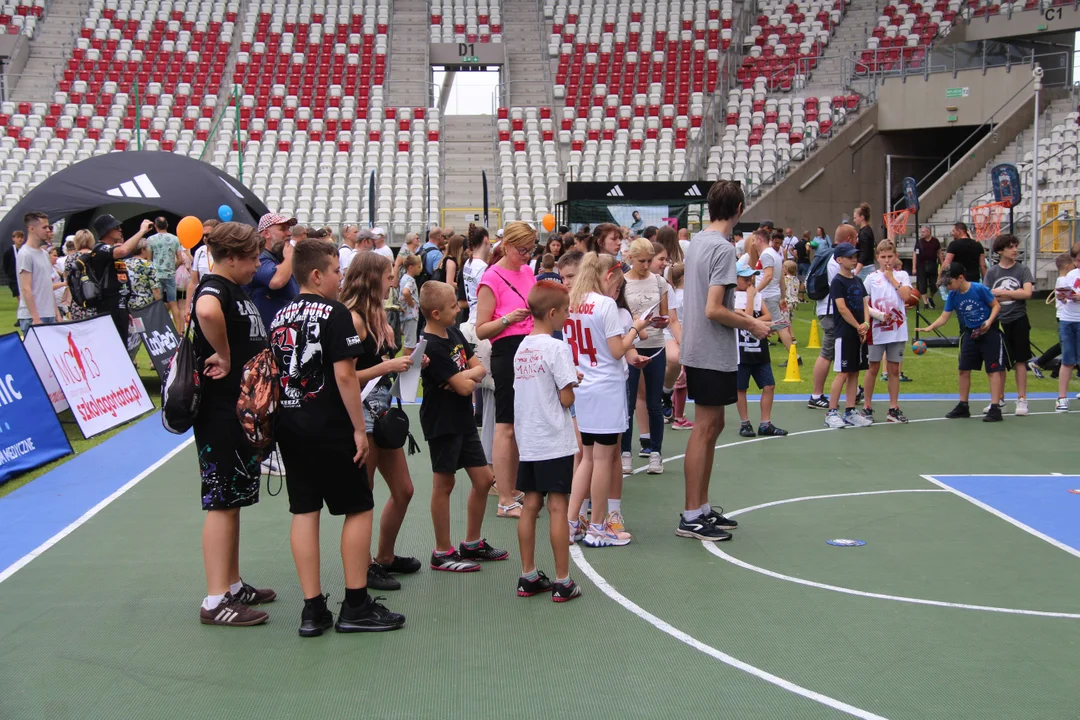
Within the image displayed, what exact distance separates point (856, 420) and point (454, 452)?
6.01 m

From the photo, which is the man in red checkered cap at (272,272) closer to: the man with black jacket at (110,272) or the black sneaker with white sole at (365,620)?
the black sneaker with white sole at (365,620)

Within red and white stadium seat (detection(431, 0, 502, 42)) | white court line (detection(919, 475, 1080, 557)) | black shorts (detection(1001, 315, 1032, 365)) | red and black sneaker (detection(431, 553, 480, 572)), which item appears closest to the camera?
red and black sneaker (detection(431, 553, 480, 572))

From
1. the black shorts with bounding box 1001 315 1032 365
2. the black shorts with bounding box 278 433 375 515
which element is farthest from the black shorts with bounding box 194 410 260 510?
the black shorts with bounding box 1001 315 1032 365

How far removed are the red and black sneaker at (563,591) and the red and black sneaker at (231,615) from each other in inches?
58.5

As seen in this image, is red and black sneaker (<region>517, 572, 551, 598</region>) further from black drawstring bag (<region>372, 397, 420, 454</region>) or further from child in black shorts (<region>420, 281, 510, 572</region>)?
black drawstring bag (<region>372, 397, 420, 454</region>)

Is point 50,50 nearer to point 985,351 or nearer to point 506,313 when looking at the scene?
point 985,351

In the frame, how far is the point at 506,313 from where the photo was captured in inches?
270

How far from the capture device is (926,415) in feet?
36.8

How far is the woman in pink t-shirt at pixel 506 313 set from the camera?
22.2ft

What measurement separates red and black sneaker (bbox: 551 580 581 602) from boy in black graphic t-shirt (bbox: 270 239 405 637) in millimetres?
891

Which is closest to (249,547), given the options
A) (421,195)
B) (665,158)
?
(421,195)

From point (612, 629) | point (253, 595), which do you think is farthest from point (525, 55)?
point (612, 629)

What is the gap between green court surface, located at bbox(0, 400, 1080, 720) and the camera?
14.1 ft

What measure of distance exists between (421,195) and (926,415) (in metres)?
22.0
